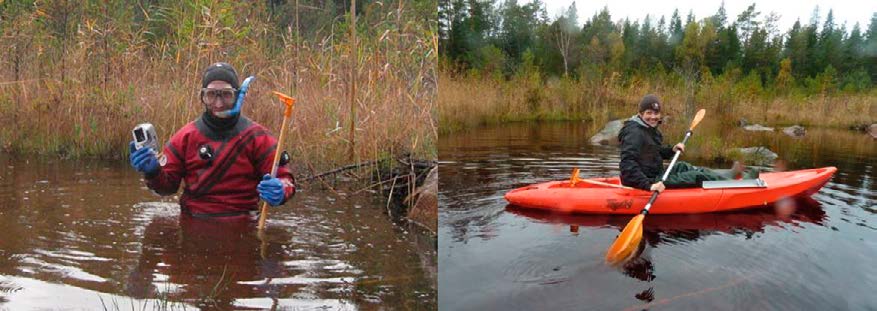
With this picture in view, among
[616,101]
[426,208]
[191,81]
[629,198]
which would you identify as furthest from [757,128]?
[191,81]

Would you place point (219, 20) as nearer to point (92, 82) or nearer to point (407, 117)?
point (92, 82)

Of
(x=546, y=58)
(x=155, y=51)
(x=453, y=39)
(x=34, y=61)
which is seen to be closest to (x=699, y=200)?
(x=453, y=39)

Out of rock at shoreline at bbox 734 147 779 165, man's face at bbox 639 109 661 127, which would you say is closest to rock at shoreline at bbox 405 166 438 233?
man's face at bbox 639 109 661 127

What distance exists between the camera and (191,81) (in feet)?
15.7

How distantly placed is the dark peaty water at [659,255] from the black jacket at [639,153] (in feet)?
0.98

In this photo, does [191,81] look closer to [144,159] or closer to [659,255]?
[144,159]

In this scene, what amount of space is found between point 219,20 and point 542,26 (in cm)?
658

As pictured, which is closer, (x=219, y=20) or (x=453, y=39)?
(x=219, y=20)

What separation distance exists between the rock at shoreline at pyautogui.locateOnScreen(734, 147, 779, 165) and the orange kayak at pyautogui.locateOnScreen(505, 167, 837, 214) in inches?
91.7

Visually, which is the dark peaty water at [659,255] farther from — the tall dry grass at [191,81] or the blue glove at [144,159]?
the blue glove at [144,159]

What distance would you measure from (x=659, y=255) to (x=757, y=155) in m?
4.23

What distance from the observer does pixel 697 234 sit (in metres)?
4.25

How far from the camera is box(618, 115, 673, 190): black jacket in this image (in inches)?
185

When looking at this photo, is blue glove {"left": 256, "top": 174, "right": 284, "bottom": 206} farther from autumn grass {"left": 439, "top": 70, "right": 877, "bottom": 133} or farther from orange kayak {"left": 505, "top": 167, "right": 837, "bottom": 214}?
autumn grass {"left": 439, "top": 70, "right": 877, "bottom": 133}
